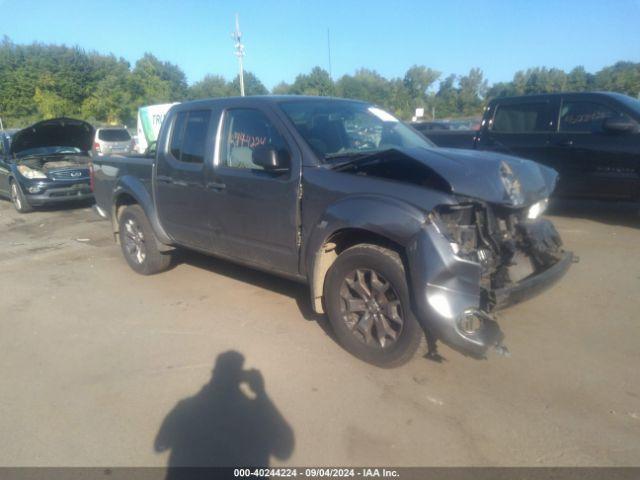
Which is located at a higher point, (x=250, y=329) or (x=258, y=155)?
(x=258, y=155)

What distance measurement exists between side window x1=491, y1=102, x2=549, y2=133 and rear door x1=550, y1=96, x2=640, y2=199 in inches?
11.1

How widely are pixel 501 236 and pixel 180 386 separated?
Result: 2.42m

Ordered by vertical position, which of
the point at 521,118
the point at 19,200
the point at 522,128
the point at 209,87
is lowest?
the point at 19,200

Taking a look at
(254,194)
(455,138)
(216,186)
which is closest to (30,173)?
(216,186)

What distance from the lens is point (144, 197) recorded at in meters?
5.05

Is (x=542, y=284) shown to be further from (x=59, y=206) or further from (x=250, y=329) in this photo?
(x=59, y=206)

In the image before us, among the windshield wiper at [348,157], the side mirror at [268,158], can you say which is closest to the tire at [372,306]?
the windshield wiper at [348,157]

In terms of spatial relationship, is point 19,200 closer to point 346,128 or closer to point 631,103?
point 346,128

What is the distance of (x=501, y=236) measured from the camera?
3053mm

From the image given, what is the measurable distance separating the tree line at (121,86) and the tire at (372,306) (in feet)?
109

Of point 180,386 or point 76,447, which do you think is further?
point 180,386

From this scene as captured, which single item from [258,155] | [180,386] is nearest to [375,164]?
[258,155]

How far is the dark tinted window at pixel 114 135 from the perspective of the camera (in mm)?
19688

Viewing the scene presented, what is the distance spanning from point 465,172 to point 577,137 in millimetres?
4746
